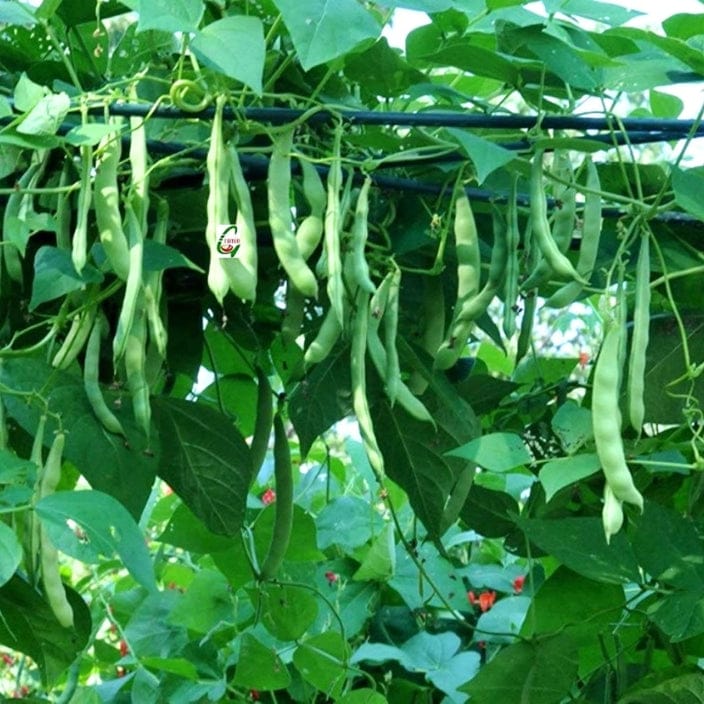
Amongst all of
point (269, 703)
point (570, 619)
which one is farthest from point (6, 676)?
point (570, 619)

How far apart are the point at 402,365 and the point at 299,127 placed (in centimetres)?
31

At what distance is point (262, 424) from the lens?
148 centimetres

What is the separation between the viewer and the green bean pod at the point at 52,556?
1.17 m

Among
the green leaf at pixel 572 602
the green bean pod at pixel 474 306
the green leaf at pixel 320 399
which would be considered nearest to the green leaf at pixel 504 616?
the green leaf at pixel 572 602

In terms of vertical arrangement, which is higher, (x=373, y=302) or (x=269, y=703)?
(x=373, y=302)

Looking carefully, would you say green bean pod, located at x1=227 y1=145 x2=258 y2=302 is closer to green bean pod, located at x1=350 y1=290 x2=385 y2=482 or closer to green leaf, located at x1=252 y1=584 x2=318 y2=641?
green bean pod, located at x1=350 y1=290 x2=385 y2=482

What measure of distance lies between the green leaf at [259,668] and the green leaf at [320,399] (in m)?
0.37

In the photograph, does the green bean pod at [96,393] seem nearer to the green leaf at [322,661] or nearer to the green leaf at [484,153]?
the green leaf at [484,153]

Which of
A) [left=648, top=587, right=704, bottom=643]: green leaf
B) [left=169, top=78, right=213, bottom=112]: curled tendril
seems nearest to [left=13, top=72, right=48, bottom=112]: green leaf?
[left=169, top=78, right=213, bottom=112]: curled tendril

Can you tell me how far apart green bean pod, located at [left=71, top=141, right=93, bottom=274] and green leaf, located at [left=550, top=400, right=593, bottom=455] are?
0.46 metres

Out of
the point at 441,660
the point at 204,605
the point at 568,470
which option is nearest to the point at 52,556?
the point at 568,470

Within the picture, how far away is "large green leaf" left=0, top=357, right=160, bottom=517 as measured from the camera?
1235 millimetres

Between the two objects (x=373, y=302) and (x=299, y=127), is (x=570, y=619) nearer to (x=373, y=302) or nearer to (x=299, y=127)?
(x=373, y=302)

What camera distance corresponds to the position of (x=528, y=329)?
52.9 inches
